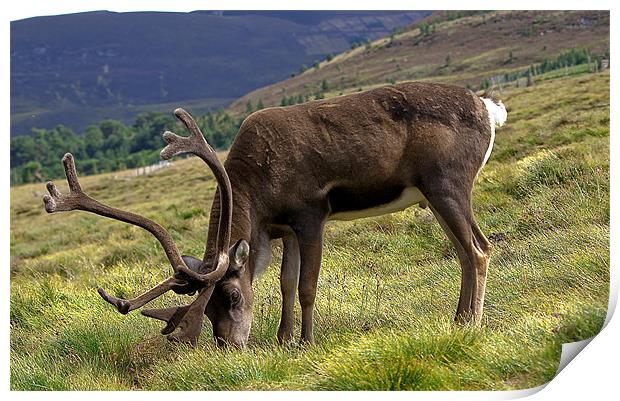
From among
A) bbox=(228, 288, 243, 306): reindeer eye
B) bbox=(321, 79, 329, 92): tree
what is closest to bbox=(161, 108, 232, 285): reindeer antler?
bbox=(228, 288, 243, 306): reindeer eye

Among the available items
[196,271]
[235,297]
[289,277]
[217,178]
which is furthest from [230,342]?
[217,178]

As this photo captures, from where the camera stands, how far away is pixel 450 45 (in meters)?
136

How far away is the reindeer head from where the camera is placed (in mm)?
8445

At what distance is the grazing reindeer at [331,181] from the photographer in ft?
29.9

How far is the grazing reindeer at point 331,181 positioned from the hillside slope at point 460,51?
89.5 meters

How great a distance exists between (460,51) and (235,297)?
126300 millimetres

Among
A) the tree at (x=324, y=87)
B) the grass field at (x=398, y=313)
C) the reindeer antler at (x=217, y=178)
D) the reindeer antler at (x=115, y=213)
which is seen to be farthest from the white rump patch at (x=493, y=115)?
the tree at (x=324, y=87)

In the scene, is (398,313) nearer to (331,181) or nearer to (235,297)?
(331,181)

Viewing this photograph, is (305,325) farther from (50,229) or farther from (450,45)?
(450,45)

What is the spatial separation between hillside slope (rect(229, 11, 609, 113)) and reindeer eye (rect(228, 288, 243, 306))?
90320 mm

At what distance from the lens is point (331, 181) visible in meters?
9.32

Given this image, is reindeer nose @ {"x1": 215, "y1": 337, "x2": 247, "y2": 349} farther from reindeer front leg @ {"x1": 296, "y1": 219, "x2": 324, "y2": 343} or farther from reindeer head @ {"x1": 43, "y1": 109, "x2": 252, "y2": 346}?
reindeer front leg @ {"x1": 296, "y1": 219, "x2": 324, "y2": 343}

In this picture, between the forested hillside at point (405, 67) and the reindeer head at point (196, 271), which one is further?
the forested hillside at point (405, 67)

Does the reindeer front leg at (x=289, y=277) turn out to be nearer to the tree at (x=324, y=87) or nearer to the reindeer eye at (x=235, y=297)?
the reindeer eye at (x=235, y=297)
